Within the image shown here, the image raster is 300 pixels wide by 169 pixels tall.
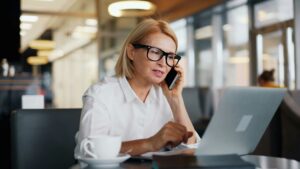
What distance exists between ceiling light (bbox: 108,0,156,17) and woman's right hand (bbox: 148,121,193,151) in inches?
238

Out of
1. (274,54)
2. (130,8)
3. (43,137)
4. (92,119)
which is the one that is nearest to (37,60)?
(130,8)

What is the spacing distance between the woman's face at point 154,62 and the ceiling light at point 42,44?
6082 millimetres

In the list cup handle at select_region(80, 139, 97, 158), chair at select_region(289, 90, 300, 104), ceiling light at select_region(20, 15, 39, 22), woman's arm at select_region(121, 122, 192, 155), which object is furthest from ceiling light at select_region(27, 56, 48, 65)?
cup handle at select_region(80, 139, 97, 158)

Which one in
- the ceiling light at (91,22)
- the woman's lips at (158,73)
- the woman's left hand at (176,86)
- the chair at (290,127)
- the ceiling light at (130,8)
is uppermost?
the ceiling light at (130,8)

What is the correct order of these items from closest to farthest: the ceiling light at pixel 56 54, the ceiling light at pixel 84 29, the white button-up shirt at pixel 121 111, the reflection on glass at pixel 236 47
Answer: the white button-up shirt at pixel 121 111
the reflection on glass at pixel 236 47
the ceiling light at pixel 56 54
the ceiling light at pixel 84 29

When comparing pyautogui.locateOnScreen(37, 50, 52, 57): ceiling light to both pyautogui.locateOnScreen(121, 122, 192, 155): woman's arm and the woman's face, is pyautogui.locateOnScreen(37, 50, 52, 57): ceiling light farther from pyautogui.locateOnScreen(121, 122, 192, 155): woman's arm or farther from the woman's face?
pyautogui.locateOnScreen(121, 122, 192, 155): woman's arm

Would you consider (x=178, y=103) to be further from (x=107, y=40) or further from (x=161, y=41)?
(x=107, y=40)

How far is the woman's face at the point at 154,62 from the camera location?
5.23 feet

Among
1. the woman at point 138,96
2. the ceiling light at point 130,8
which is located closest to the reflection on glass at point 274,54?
the ceiling light at point 130,8

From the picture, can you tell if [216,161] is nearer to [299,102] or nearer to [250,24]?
[299,102]

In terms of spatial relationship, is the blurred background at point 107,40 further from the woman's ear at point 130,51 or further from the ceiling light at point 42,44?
the woman's ear at point 130,51

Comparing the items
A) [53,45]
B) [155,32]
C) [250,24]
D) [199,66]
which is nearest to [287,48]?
[250,24]

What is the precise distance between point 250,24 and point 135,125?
6.01 metres

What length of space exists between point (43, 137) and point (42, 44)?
6.04m
